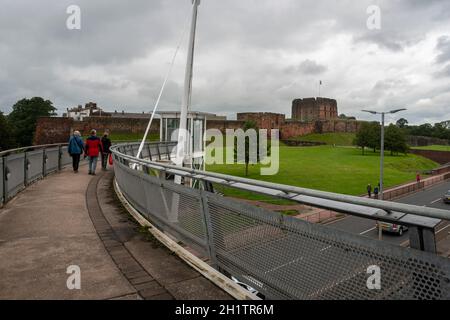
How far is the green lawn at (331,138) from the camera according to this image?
9581 centimetres

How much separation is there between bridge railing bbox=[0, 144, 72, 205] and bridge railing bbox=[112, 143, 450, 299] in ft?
15.3

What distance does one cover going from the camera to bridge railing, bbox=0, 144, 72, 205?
7.44 meters

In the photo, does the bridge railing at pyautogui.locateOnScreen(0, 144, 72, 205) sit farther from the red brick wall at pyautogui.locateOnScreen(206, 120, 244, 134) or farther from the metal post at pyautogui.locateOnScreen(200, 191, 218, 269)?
the red brick wall at pyautogui.locateOnScreen(206, 120, 244, 134)

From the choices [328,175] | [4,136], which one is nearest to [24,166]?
[328,175]

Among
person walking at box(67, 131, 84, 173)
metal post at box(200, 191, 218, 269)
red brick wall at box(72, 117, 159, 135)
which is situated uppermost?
red brick wall at box(72, 117, 159, 135)

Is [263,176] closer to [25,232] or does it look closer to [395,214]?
[25,232]

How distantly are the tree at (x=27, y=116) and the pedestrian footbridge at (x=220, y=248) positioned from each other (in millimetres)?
73875

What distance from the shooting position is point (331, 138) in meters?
98.3

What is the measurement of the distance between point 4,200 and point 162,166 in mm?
4335

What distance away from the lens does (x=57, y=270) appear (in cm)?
389

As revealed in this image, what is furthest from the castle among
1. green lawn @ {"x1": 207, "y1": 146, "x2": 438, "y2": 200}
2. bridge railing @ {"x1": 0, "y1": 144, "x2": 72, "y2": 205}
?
bridge railing @ {"x1": 0, "y1": 144, "x2": 72, "y2": 205}

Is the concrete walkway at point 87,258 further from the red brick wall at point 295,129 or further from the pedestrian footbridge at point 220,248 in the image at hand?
the red brick wall at point 295,129
